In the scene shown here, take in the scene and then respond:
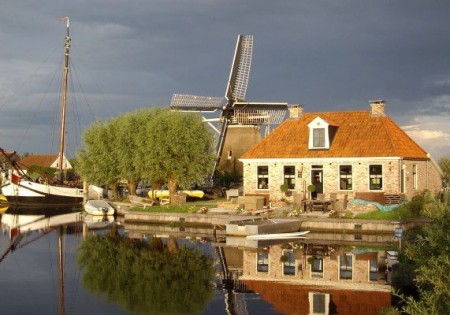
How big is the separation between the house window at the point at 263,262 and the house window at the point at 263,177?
13.3 m

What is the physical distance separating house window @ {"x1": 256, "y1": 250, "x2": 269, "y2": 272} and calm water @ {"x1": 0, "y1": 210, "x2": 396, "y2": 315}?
37 millimetres

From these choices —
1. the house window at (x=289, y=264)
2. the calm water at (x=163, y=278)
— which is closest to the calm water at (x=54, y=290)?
the calm water at (x=163, y=278)

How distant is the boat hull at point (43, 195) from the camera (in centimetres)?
5588

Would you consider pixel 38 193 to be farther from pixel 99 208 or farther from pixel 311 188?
pixel 311 188

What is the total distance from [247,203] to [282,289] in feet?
56.6

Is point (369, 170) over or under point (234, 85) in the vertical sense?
under

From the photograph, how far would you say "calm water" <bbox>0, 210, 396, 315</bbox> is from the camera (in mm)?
17484

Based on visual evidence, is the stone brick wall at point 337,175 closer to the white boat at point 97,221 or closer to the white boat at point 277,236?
the white boat at point 277,236

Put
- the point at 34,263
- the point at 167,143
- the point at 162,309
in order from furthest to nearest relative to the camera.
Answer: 1. the point at 167,143
2. the point at 34,263
3. the point at 162,309

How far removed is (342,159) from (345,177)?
43.0 inches

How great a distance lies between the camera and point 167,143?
44.4m

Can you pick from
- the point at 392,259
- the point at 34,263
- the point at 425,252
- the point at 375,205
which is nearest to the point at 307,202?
the point at 375,205

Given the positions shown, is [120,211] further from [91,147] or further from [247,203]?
[247,203]

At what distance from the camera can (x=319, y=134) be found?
38094mm
